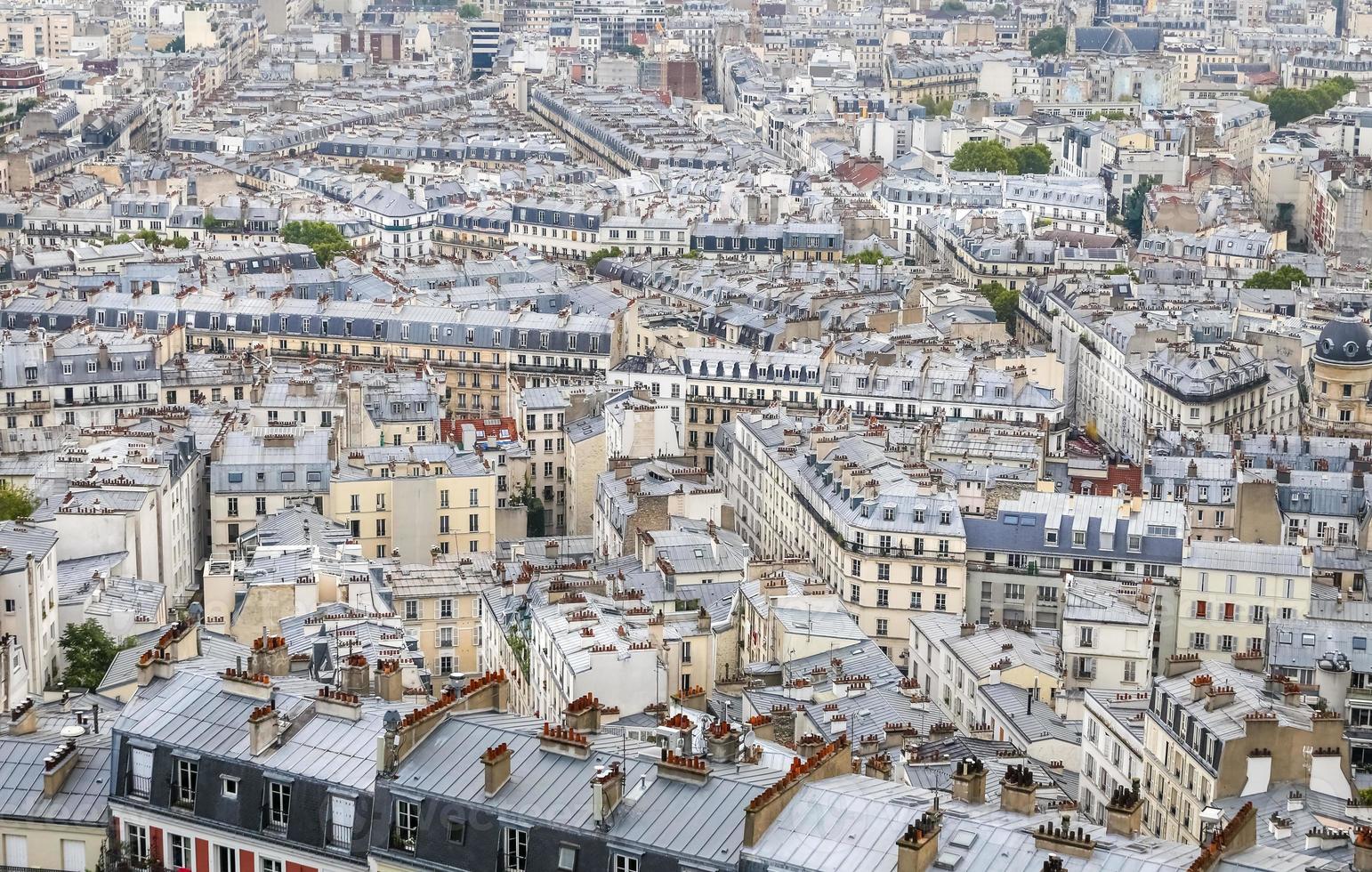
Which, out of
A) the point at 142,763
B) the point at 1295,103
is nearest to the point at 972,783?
the point at 142,763

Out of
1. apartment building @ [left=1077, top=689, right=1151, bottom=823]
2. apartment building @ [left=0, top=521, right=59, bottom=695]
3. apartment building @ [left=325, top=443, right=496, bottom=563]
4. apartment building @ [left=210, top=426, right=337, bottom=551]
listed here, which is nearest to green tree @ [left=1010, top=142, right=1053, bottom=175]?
apartment building @ [left=325, top=443, right=496, bottom=563]

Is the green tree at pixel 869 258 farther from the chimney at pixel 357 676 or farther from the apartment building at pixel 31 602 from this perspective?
the chimney at pixel 357 676

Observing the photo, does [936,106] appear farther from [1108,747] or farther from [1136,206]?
[1108,747]

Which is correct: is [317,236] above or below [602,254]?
above

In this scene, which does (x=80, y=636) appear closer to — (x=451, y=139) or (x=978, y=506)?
(x=978, y=506)

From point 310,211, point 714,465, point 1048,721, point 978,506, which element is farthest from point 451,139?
point 1048,721
